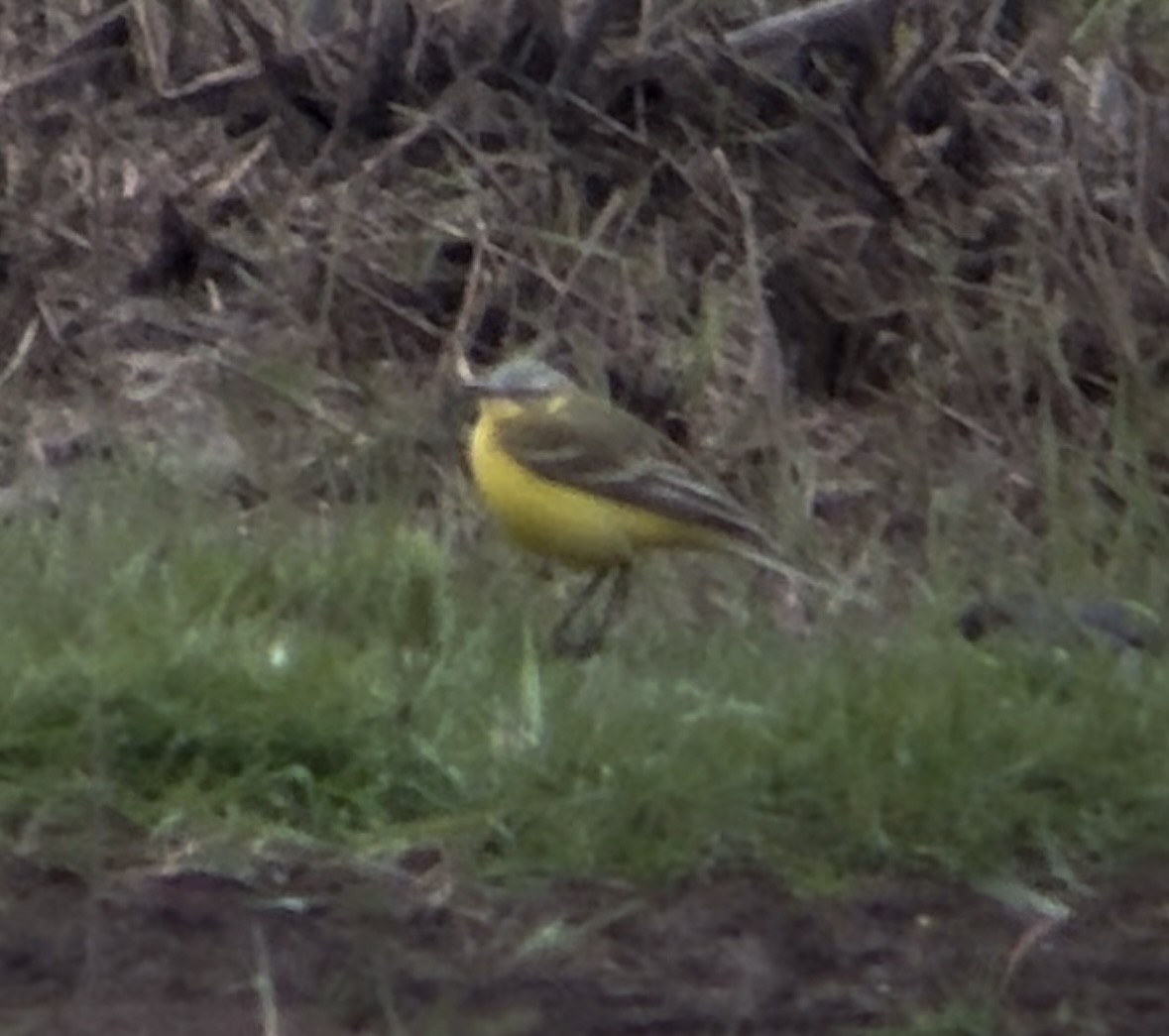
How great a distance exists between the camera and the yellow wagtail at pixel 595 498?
782 cm

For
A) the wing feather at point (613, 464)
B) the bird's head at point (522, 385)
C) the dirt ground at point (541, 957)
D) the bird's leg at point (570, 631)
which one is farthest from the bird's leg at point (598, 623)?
the dirt ground at point (541, 957)

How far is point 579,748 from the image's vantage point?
5.71m

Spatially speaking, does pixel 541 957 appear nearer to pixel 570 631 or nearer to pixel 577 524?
pixel 570 631

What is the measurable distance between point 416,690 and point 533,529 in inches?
71.7

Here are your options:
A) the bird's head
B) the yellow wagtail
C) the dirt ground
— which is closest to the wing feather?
the yellow wagtail

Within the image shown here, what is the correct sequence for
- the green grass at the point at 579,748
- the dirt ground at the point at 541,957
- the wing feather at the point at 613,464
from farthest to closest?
the wing feather at the point at 613,464 → the green grass at the point at 579,748 → the dirt ground at the point at 541,957

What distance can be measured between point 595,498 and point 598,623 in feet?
1.76

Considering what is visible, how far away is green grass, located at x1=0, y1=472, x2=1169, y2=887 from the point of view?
5418mm

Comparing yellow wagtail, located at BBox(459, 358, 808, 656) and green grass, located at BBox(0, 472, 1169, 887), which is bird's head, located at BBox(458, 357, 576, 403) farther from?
green grass, located at BBox(0, 472, 1169, 887)

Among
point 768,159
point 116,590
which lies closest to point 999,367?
point 768,159

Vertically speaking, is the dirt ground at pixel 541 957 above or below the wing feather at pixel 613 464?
above

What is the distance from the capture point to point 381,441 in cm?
985

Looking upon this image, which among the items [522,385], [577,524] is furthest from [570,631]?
[522,385]

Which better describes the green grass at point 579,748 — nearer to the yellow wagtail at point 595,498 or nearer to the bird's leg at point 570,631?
the bird's leg at point 570,631
